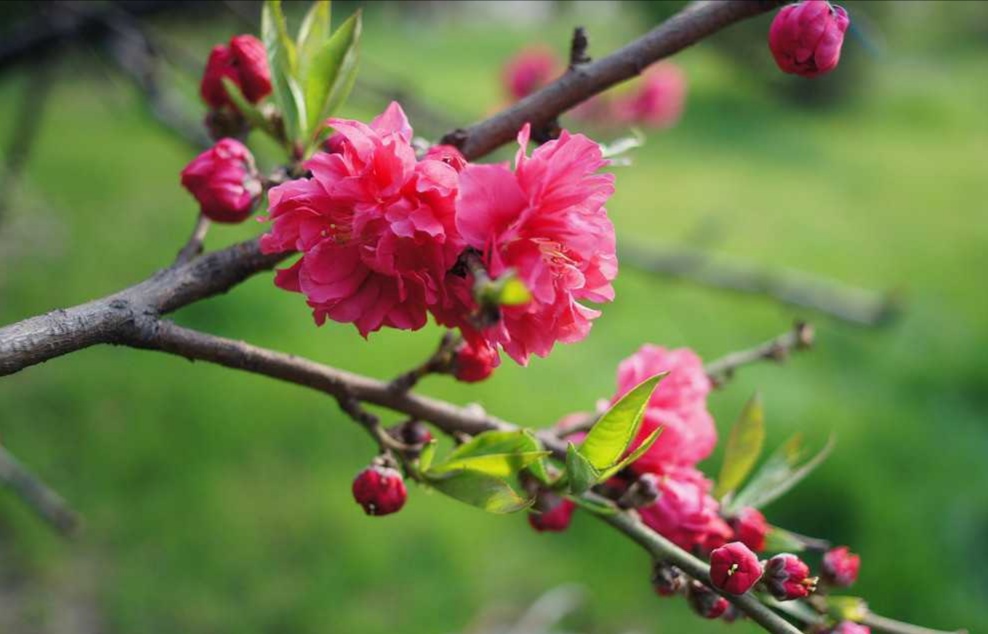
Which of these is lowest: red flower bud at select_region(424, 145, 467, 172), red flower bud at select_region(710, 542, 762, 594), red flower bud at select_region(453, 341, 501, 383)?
red flower bud at select_region(710, 542, 762, 594)

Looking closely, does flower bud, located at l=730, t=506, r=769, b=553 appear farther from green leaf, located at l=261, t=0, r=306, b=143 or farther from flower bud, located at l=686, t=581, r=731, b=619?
green leaf, located at l=261, t=0, r=306, b=143

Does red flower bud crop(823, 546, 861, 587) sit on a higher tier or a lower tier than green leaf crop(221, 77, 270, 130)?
lower

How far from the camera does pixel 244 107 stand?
577 mm

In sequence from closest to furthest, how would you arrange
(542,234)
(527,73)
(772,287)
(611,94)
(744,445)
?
(542,234) < (744,445) < (772,287) < (527,73) < (611,94)

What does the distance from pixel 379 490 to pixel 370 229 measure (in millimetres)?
167

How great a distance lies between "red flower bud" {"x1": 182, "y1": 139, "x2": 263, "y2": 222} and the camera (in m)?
0.53

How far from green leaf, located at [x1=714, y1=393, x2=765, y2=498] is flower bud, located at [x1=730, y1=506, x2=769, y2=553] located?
0.02 m

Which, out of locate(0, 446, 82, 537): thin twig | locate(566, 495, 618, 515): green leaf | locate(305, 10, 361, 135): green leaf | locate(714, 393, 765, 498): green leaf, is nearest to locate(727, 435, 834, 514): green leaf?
locate(714, 393, 765, 498): green leaf

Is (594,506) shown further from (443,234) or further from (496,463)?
(443,234)

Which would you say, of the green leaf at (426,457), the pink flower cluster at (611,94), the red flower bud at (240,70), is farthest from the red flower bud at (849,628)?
the pink flower cluster at (611,94)

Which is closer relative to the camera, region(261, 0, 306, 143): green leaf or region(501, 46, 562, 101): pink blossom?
region(261, 0, 306, 143): green leaf

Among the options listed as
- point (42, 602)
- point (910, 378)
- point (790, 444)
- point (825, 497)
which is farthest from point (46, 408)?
point (910, 378)

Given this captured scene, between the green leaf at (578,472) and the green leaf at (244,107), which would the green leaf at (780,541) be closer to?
the green leaf at (578,472)

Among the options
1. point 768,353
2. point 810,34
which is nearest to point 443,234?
point 810,34
